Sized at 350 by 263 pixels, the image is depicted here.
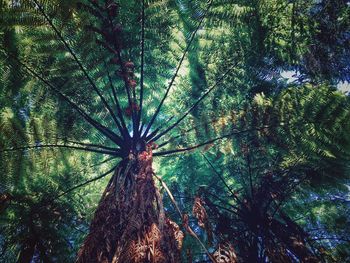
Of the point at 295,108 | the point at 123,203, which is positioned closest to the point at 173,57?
the point at 295,108

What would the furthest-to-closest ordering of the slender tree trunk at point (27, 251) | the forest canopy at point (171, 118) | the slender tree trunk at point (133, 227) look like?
the slender tree trunk at point (27, 251), the forest canopy at point (171, 118), the slender tree trunk at point (133, 227)

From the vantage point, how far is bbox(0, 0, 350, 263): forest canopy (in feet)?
9.98

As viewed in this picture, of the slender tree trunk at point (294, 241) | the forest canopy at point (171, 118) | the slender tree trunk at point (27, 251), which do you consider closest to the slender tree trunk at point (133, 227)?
the forest canopy at point (171, 118)

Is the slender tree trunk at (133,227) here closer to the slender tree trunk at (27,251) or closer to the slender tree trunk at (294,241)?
the slender tree trunk at (294,241)

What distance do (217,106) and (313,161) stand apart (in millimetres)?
1665

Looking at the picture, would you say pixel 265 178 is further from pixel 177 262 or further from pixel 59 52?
pixel 59 52

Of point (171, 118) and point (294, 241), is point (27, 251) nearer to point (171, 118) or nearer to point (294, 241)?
point (171, 118)

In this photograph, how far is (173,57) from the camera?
4.15 metres

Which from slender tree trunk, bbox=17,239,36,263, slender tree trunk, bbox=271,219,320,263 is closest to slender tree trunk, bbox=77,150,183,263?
slender tree trunk, bbox=271,219,320,263

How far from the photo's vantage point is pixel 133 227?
2434 millimetres

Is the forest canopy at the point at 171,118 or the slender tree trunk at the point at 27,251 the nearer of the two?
the forest canopy at the point at 171,118

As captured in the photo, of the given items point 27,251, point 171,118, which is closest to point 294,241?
point 171,118

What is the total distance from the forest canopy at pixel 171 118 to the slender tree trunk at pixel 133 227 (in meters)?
0.01

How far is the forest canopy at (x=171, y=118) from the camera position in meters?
3.04
